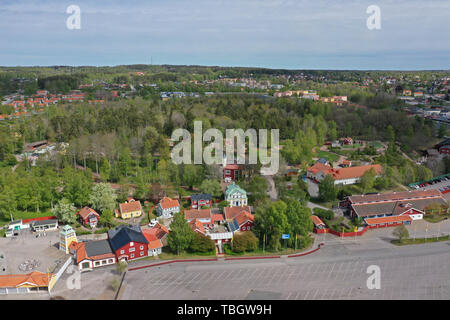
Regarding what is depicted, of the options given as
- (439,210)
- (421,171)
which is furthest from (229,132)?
(439,210)

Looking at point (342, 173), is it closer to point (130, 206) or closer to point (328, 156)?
point (328, 156)

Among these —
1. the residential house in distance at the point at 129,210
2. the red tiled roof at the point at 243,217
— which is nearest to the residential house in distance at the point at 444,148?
the red tiled roof at the point at 243,217

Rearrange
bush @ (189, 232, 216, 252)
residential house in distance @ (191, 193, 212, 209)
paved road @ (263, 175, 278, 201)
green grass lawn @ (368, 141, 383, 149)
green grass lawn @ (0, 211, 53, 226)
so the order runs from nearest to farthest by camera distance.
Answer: bush @ (189, 232, 216, 252) < green grass lawn @ (0, 211, 53, 226) < residential house in distance @ (191, 193, 212, 209) < paved road @ (263, 175, 278, 201) < green grass lawn @ (368, 141, 383, 149)

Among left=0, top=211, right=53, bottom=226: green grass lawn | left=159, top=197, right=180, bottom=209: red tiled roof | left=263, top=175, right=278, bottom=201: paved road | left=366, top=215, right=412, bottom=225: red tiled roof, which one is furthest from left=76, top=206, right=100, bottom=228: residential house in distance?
left=366, top=215, right=412, bottom=225: red tiled roof

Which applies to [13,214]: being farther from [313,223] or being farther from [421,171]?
[421,171]

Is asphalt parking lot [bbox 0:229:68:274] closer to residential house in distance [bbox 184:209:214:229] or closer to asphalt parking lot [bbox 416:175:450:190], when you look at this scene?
residential house in distance [bbox 184:209:214:229]

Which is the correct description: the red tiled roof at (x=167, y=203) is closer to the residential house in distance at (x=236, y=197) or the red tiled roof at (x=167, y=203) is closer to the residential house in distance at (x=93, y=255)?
the residential house in distance at (x=236, y=197)
